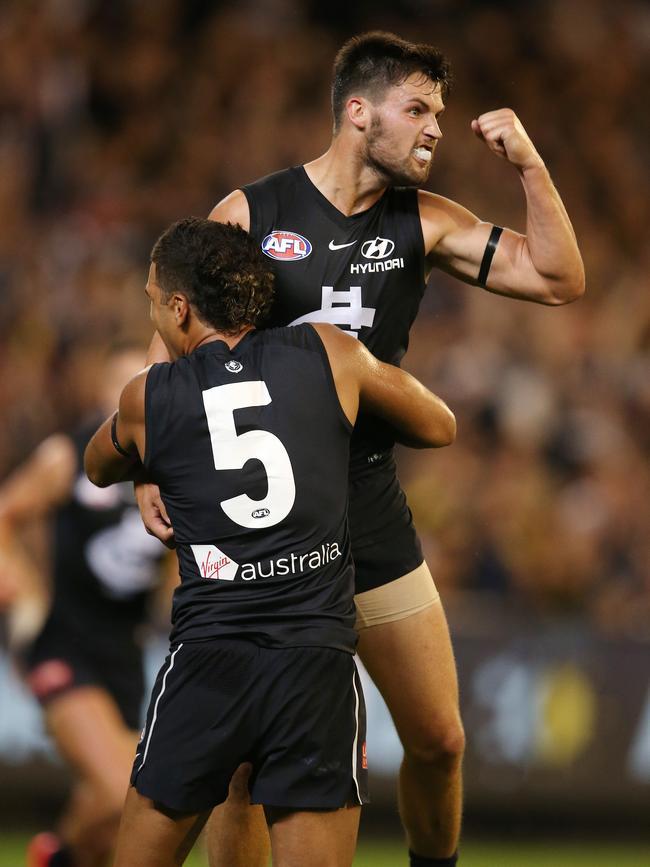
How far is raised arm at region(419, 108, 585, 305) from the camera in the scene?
14.0 ft

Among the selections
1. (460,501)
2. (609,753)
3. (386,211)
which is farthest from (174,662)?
(460,501)

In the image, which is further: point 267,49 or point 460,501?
point 267,49

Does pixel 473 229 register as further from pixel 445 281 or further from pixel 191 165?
pixel 191 165

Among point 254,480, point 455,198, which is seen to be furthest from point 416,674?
point 455,198

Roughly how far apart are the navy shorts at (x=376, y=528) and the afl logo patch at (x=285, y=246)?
0.70m

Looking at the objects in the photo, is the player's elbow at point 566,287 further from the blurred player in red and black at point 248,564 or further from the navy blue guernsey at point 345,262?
the blurred player in red and black at point 248,564

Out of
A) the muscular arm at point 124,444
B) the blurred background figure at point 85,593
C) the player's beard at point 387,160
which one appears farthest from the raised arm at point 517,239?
the blurred background figure at point 85,593

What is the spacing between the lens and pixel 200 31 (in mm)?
12664

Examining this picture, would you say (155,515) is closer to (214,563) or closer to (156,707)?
(214,563)

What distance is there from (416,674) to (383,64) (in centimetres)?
192

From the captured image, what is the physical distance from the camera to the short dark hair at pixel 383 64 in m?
4.32

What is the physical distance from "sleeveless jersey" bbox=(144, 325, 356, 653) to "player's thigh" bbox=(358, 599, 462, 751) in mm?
653

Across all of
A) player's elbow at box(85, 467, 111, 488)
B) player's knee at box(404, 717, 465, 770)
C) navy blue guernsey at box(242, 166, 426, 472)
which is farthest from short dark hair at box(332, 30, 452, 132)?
player's knee at box(404, 717, 465, 770)

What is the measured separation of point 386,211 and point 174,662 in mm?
1596
